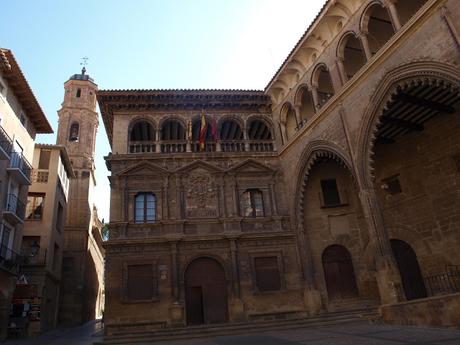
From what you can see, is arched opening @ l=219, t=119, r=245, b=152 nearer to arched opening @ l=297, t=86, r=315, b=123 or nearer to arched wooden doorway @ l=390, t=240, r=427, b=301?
arched opening @ l=297, t=86, r=315, b=123

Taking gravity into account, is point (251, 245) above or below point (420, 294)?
above

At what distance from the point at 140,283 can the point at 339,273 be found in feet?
29.4

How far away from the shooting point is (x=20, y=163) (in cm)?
1894

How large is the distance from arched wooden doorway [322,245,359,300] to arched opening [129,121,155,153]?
10127mm

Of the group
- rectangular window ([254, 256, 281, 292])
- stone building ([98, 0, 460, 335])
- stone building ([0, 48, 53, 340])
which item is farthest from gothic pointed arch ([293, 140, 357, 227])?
stone building ([0, 48, 53, 340])

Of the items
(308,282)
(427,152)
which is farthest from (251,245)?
(427,152)

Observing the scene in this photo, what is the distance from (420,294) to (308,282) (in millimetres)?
4552

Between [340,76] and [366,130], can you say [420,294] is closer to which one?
[366,130]

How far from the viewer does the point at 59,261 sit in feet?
85.4

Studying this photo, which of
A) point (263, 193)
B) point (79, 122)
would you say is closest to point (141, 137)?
point (263, 193)

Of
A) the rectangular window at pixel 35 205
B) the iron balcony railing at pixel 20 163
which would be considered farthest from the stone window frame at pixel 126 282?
the rectangular window at pixel 35 205

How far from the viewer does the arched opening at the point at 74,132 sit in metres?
35.9

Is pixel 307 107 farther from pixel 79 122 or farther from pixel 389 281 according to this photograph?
pixel 79 122

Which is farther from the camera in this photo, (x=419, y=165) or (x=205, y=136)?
(x=205, y=136)
